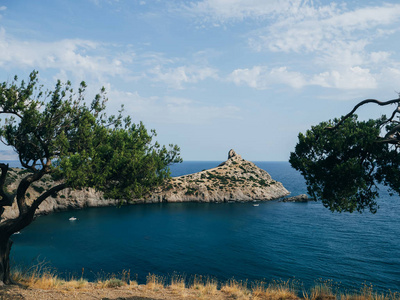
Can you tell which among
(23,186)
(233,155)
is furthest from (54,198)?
(233,155)

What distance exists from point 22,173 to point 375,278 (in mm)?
82437

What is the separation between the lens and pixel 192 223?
221 ft

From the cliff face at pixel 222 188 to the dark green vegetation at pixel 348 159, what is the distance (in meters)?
81.2

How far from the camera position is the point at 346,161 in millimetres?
13336

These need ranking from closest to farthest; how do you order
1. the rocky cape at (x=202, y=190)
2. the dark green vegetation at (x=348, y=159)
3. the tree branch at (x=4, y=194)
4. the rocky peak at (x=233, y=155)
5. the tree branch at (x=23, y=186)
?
the dark green vegetation at (x=348, y=159), the tree branch at (x=23, y=186), the tree branch at (x=4, y=194), the rocky cape at (x=202, y=190), the rocky peak at (x=233, y=155)

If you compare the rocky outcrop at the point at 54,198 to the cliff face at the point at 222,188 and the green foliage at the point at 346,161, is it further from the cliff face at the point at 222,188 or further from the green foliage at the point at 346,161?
the green foliage at the point at 346,161

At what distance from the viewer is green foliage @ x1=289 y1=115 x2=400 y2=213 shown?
42.7 feet

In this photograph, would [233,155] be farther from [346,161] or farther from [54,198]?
[346,161]

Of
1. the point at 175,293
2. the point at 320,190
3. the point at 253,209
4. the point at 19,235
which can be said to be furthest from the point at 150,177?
the point at 253,209

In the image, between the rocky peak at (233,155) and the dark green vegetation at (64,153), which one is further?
the rocky peak at (233,155)

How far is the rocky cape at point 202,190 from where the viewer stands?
75750 millimetres

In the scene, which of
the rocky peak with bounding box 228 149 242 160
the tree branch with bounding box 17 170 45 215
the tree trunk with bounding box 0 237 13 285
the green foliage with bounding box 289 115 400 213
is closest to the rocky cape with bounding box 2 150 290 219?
the rocky peak with bounding box 228 149 242 160

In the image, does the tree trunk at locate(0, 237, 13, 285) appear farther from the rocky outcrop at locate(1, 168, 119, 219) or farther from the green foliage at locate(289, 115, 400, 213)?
the rocky outcrop at locate(1, 168, 119, 219)

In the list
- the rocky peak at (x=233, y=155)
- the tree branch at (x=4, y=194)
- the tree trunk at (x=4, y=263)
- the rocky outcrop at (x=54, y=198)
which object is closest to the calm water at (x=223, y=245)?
the rocky outcrop at (x=54, y=198)
